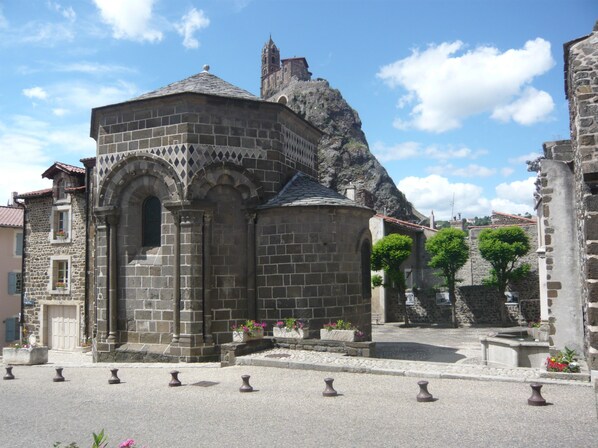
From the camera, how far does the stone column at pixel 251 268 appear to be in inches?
610

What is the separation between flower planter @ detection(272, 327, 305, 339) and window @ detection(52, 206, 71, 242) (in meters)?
14.5

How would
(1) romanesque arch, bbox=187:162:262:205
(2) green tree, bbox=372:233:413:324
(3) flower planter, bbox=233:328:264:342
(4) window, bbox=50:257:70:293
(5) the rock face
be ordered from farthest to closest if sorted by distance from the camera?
(5) the rock face < (2) green tree, bbox=372:233:413:324 < (4) window, bbox=50:257:70:293 < (1) romanesque arch, bbox=187:162:262:205 < (3) flower planter, bbox=233:328:264:342

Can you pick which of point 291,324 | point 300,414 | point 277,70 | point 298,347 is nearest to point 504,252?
point 291,324

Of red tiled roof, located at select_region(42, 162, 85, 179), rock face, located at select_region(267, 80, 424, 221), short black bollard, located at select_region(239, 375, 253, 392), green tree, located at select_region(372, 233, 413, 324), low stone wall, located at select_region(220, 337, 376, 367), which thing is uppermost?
rock face, located at select_region(267, 80, 424, 221)

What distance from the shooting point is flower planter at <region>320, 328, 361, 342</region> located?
43.1ft

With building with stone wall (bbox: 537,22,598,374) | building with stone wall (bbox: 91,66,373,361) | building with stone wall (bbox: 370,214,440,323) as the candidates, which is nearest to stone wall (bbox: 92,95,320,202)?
building with stone wall (bbox: 91,66,373,361)

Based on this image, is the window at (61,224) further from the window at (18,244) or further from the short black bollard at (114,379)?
the short black bollard at (114,379)

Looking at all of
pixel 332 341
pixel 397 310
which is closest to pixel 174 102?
pixel 332 341

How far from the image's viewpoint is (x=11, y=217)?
31828mm

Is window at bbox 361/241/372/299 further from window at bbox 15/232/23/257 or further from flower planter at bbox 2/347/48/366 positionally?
window at bbox 15/232/23/257

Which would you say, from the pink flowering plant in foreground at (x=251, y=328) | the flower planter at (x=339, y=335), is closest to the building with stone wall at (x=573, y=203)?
the flower planter at (x=339, y=335)

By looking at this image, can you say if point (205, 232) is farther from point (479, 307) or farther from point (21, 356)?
point (479, 307)

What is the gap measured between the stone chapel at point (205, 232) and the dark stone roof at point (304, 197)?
0.06m

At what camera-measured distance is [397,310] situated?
37688 mm
